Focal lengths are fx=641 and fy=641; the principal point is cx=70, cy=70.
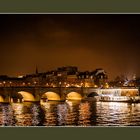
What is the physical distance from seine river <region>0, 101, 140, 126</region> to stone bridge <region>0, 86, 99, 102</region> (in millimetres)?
169

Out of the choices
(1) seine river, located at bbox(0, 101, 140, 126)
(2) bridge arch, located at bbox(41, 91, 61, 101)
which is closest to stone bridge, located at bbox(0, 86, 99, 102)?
(2) bridge arch, located at bbox(41, 91, 61, 101)

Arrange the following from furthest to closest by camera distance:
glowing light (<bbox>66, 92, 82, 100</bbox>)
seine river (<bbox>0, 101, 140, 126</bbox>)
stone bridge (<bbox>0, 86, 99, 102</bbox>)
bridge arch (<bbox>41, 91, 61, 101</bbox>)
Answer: bridge arch (<bbox>41, 91, 61, 101</bbox>)
glowing light (<bbox>66, 92, 82, 100</bbox>)
stone bridge (<bbox>0, 86, 99, 102</bbox>)
seine river (<bbox>0, 101, 140, 126</bbox>)

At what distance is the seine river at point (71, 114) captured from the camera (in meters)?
12.8

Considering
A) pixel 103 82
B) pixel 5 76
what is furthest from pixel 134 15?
pixel 5 76

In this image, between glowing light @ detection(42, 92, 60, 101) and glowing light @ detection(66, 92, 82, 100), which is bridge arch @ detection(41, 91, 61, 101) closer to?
glowing light @ detection(42, 92, 60, 101)

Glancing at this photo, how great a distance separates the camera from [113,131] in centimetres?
1144

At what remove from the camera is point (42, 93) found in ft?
50.7

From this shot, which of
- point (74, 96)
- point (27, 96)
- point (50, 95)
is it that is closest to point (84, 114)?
point (74, 96)

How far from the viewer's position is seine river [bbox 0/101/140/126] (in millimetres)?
12789

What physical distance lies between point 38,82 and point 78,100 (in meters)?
1.08

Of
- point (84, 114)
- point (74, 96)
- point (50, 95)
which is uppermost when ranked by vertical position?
point (50, 95)

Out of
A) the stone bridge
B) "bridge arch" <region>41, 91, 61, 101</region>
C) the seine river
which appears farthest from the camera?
"bridge arch" <region>41, 91, 61, 101</region>

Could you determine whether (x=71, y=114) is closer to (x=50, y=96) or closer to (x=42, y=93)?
(x=42, y=93)

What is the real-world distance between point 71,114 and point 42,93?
118cm
